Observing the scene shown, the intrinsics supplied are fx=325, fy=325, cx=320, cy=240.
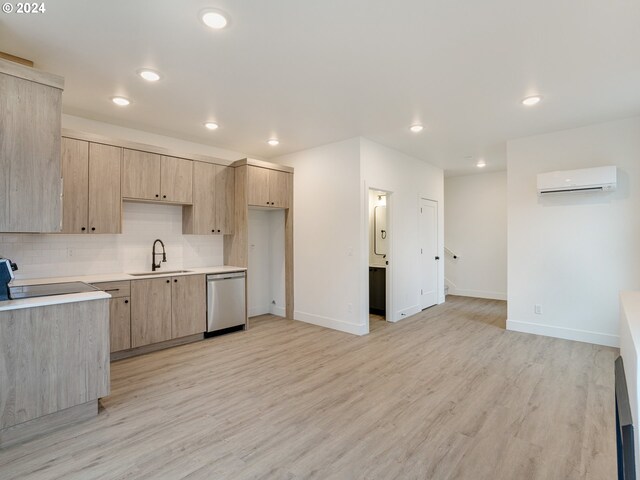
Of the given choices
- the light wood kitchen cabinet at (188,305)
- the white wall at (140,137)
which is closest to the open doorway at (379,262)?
the light wood kitchen cabinet at (188,305)

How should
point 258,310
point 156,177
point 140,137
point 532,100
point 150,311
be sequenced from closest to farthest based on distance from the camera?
1. point 532,100
2. point 150,311
3. point 156,177
4. point 140,137
5. point 258,310

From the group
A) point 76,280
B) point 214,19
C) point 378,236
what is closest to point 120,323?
point 76,280

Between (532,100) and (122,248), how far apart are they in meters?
5.18

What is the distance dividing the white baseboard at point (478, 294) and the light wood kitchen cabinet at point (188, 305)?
6022 millimetres

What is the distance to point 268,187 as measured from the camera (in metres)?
5.21

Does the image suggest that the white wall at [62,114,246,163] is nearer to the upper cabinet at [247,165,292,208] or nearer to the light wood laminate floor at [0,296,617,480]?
the upper cabinet at [247,165,292,208]

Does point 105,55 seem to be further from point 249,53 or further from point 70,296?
point 70,296

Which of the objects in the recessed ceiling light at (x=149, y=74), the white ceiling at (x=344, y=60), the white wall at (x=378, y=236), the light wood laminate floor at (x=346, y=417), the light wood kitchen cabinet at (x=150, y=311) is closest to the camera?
the light wood laminate floor at (x=346, y=417)

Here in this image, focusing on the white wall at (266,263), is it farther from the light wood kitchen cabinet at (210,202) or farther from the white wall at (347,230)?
the light wood kitchen cabinet at (210,202)

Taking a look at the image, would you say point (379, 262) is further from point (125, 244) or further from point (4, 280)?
point (4, 280)

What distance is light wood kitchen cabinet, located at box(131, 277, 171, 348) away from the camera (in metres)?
3.84

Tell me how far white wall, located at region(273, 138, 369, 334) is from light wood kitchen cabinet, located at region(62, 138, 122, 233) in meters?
2.62

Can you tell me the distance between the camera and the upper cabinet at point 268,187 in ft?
16.4

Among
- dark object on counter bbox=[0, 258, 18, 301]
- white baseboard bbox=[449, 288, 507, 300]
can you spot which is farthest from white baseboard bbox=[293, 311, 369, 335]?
white baseboard bbox=[449, 288, 507, 300]
